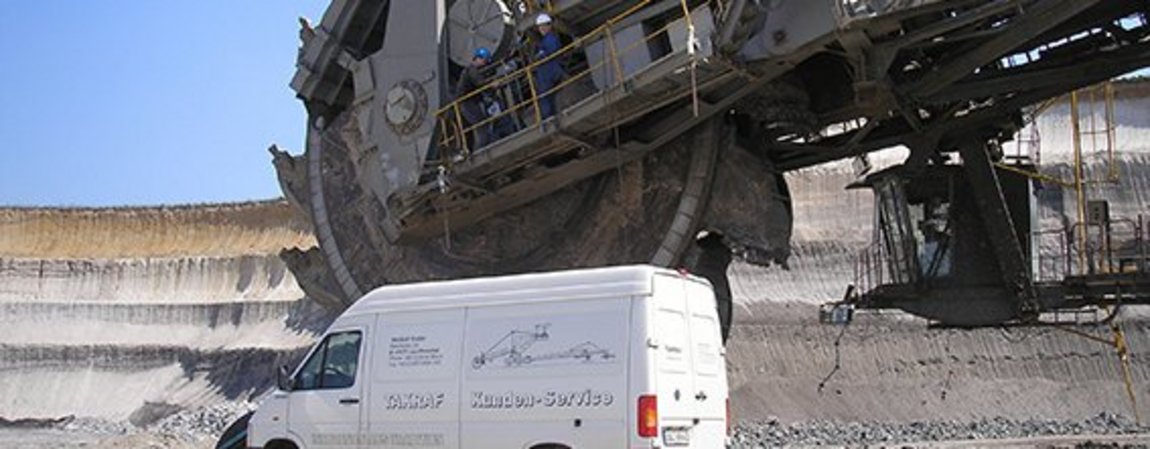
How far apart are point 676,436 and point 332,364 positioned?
3.08 metres

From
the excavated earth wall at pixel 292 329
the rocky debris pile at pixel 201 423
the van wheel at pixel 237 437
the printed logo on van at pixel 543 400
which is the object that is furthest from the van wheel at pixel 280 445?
the excavated earth wall at pixel 292 329

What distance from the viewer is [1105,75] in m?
15.5

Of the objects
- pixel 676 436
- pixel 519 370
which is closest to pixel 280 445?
pixel 519 370

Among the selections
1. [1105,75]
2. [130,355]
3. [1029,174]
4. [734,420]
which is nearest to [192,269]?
[130,355]

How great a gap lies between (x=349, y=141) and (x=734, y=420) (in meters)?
10.5

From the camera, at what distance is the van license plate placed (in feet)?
29.7

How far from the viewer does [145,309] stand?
1745 inches

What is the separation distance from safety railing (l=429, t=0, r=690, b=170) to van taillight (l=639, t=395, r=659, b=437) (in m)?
5.90

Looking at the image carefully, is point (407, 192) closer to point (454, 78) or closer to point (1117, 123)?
point (454, 78)

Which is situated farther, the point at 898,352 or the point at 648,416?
the point at 898,352

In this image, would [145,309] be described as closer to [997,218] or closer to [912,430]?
[912,430]

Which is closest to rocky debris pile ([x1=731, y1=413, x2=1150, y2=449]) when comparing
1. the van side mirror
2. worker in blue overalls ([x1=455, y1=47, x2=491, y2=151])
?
worker in blue overalls ([x1=455, y1=47, x2=491, y2=151])

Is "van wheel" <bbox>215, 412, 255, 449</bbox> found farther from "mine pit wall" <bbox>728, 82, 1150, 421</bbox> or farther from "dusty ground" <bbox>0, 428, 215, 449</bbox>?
"mine pit wall" <bbox>728, 82, 1150, 421</bbox>

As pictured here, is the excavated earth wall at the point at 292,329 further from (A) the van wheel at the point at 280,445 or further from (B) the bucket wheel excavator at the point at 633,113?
(A) the van wheel at the point at 280,445
